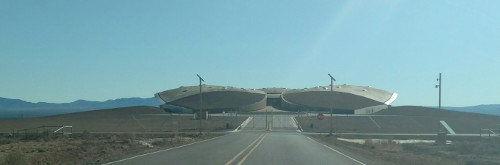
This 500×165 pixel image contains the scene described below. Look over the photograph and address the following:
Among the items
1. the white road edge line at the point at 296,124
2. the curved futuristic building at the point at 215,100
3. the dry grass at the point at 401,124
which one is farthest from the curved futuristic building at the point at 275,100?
the white road edge line at the point at 296,124

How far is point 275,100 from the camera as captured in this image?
138m

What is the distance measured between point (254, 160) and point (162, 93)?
115439mm

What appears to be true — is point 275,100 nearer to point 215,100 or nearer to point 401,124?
point 215,100

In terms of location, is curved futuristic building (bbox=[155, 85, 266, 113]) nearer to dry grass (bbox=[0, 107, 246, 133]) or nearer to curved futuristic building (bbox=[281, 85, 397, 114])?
curved futuristic building (bbox=[281, 85, 397, 114])

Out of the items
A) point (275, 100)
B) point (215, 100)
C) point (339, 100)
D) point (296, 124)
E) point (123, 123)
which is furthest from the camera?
point (275, 100)

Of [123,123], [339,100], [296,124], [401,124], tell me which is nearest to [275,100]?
[339,100]

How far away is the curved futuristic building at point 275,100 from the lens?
119m

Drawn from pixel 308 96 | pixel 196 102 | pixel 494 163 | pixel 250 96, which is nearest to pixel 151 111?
pixel 196 102

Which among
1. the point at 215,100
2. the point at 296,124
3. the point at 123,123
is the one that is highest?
the point at 215,100

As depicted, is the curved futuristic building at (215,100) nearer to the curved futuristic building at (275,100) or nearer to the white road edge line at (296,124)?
the curved futuristic building at (275,100)

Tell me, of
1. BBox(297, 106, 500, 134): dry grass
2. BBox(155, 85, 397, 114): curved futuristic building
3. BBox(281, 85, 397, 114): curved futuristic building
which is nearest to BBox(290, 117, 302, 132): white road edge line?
BBox(297, 106, 500, 134): dry grass

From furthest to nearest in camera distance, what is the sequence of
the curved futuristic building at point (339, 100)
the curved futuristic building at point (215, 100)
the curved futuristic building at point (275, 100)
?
the curved futuristic building at point (215, 100)
the curved futuristic building at point (275, 100)
the curved futuristic building at point (339, 100)

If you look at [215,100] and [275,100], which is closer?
[215,100]

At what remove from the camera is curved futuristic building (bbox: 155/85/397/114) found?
→ 119m
